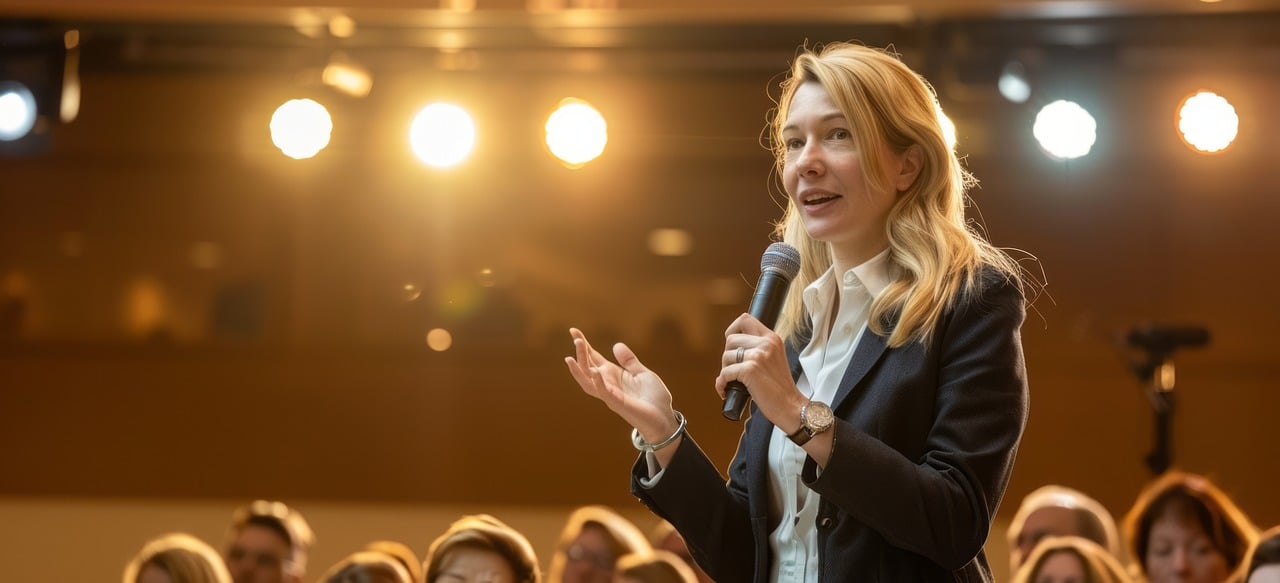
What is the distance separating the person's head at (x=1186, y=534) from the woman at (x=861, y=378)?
7.33 ft

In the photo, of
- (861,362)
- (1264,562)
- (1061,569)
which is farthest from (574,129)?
(861,362)

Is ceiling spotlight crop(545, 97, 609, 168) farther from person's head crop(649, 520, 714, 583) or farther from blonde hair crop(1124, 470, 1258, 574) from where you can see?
blonde hair crop(1124, 470, 1258, 574)

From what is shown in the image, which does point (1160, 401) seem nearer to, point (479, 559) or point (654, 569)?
point (654, 569)

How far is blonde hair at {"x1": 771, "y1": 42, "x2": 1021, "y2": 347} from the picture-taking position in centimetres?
115

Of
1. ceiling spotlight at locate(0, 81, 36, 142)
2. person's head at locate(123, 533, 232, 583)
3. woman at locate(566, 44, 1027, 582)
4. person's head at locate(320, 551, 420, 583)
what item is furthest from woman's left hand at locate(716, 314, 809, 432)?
ceiling spotlight at locate(0, 81, 36, 142)

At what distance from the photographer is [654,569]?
10.3 feet

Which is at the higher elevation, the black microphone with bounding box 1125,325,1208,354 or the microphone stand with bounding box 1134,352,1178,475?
the black microphone with bounding box 1125,325,1208,354

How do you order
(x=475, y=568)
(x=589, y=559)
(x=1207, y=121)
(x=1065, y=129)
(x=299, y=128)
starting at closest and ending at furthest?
(x=475, y=568)
(x=589, y=559)
(x=1065, y=129)
(x=1207, y=121)
(x=299, y=128)

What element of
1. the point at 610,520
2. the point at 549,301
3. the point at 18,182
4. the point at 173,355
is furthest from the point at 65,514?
the point at 610,520

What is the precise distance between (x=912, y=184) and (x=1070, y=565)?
1.99m

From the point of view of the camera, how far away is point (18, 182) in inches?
205

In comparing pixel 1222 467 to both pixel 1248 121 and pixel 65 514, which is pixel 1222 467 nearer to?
pixel 1248 121

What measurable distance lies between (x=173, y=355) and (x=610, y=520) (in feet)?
7.01

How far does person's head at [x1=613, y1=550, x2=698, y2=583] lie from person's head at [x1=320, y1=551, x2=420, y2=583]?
1.86 ft
